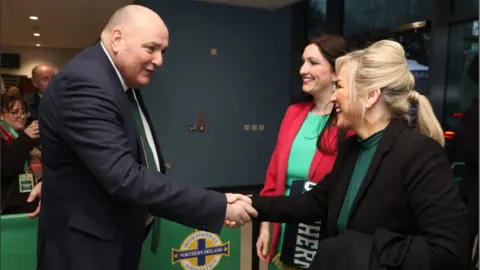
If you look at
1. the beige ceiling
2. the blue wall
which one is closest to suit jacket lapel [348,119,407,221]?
the beige ceiling

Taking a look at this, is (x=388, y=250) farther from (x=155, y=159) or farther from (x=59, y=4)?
(x=59, y=4)

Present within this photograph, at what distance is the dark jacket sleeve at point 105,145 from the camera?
4.29ft

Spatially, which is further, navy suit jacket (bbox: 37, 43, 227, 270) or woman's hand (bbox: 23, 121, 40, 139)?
woman's hand (bbox: 23, 121, 40, 139)

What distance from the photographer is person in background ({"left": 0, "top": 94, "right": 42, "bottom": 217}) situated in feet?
7.29

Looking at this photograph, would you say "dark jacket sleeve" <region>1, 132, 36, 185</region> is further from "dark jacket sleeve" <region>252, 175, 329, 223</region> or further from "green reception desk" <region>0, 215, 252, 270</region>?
"dark jacket sleeve" <region>252, 175, 329, 223</region>

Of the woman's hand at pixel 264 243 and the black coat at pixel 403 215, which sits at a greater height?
the black coat at pixel 403 215

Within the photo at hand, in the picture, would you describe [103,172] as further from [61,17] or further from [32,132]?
[61,17]

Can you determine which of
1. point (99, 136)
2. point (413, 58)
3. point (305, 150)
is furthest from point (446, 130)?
point (99, 136)

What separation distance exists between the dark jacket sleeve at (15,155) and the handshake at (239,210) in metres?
1.28

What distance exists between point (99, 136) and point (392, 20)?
539 cm

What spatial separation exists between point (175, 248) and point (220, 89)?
16.0 feet

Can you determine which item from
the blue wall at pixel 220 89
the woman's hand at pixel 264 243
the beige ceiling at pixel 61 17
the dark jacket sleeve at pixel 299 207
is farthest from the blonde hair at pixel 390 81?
the blue wall at pixel 220 89

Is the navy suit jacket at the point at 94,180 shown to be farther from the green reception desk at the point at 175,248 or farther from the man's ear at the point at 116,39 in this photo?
the green reception desk at the point at 175,248

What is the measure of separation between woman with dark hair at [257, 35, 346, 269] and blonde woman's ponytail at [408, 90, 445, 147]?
45cm
